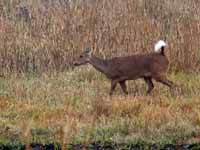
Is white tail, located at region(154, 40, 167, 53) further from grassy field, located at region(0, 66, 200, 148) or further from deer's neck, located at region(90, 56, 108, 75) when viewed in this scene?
deer's neck, located at region(90, 56, 108, 75)

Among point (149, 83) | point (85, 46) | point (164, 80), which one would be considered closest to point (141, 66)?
point (149, 83)

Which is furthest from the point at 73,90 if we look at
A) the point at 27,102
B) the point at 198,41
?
the point at 198,41

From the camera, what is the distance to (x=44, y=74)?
481 inches

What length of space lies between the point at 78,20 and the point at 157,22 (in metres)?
1.48

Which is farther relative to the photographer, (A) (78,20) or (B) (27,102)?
(A) (78,20)

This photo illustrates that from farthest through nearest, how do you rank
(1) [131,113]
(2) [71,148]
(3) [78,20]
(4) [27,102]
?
(3) [78,20] < (4) [27,102] < (1) [131,113] < (2) [71,148]

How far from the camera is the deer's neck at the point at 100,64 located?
11406mm

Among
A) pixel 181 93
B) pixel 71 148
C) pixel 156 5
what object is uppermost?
pixel 156 5

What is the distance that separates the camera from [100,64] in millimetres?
11445

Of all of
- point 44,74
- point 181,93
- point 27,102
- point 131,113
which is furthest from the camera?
point 44,74

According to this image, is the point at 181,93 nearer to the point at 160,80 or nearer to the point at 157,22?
the point at 160,80

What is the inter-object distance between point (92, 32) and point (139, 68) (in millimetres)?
2014

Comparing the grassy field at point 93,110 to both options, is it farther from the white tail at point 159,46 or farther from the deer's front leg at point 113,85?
the white tail at point 159,46

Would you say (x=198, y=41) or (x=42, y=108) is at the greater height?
(x=198, y=41)
